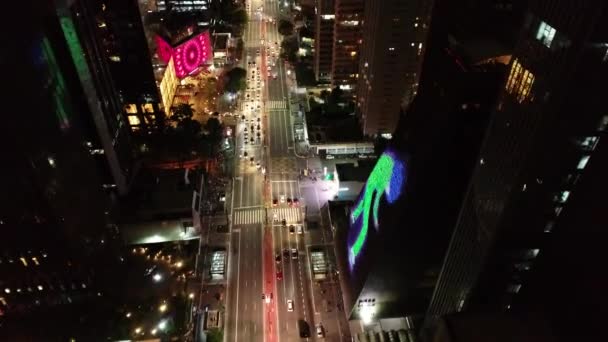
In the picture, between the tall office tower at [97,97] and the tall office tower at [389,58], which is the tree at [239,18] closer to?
the tall office tower at [389,58]

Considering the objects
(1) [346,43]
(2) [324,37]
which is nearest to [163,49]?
(2) [324,37]

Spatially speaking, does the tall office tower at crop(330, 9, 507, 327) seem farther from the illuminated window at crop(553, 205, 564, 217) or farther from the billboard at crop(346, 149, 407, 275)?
the illuminated window at crop(553, 205, 564, 217)

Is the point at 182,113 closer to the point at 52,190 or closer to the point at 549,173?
the point at 52,190

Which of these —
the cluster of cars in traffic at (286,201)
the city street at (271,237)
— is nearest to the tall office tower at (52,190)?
the city street at (271,237)

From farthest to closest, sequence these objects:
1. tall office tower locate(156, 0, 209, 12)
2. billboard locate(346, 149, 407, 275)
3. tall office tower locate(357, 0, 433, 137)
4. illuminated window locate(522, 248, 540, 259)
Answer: tall office tower locate(156, 0, 209, 12)
tall office tower locate(357, 0, 433, 137)
billboard locate(346, 149, 407, 275)
illuminated window locate(522, 248, 540, 259)

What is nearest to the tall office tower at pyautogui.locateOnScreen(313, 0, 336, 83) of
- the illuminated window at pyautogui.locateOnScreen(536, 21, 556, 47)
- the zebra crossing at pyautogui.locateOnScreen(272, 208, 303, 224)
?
the zebra crossing at pyautogui.locateOnScreen(272, 208, 303, 224)

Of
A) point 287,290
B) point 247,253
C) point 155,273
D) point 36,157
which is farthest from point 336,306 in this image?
point 36,157

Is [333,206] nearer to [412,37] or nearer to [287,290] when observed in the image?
[287,290]
